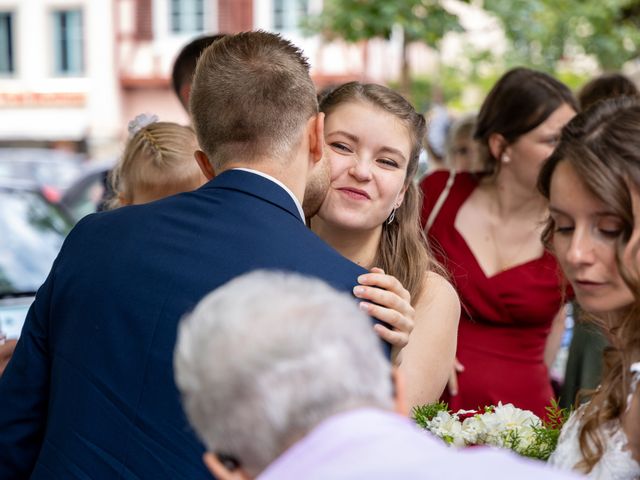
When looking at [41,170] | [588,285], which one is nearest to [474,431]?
[588,285]

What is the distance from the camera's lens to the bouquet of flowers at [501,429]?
2.37 meters

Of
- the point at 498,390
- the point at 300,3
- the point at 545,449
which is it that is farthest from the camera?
the point at 300,3

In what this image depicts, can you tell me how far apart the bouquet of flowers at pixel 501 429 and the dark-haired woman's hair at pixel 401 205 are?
67cm

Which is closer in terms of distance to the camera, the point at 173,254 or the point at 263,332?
the point at 263,332

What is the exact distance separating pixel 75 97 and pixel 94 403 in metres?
28.2

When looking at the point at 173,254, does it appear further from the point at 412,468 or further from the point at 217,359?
the point at 412,468

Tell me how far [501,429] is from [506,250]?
2.02 m

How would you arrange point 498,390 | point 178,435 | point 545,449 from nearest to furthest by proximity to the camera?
point 178,435
point 545,449
point 498,390

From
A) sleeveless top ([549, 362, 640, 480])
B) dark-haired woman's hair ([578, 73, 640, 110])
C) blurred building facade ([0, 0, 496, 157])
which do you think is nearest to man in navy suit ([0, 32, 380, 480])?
sleeveless top ([549, 362, 640, 480])

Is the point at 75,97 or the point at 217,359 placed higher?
the point at 217,359

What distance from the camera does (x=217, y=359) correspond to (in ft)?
4.22

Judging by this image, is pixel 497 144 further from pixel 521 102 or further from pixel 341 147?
pixel 341 147

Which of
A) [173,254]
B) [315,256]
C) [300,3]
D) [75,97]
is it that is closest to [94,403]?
[173,254]

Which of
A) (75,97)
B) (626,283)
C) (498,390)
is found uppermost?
(626,283)
